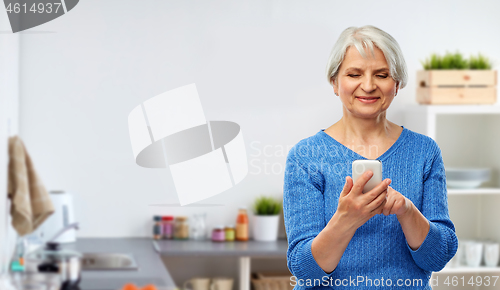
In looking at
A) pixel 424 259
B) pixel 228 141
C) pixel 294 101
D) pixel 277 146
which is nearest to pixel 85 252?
pixel 228 141

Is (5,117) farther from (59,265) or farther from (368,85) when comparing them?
(368,85)

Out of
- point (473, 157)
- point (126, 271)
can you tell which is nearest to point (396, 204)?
point (126, 271)

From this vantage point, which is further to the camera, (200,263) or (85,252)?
(200,263)

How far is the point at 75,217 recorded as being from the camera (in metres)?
2.39

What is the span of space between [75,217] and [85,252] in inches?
12.8

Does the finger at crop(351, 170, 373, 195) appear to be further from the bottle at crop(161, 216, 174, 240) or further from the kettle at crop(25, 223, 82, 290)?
the bottle at crop(161, 216, 174, 240)

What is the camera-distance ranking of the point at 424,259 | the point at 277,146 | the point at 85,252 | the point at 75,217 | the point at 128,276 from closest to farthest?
the point at 424,259 < the point at 128,276 < the point at 85,252 < the point at 75,217 < the point at 277,146

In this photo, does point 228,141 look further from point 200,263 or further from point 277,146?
point 200,263

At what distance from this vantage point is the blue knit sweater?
39.0 inches

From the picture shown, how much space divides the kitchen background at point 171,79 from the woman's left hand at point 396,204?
164 cm

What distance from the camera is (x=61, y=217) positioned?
2.27m

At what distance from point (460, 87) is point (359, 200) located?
1.74 m

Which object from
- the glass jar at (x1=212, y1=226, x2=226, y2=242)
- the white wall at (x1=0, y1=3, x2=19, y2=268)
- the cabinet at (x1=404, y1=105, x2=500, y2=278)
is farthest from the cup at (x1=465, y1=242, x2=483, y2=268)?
the white wall at (x1=0, y1=3, x2=19, y2=268)

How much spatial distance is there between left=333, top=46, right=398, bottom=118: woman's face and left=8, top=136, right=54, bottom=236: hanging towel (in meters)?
1.21
